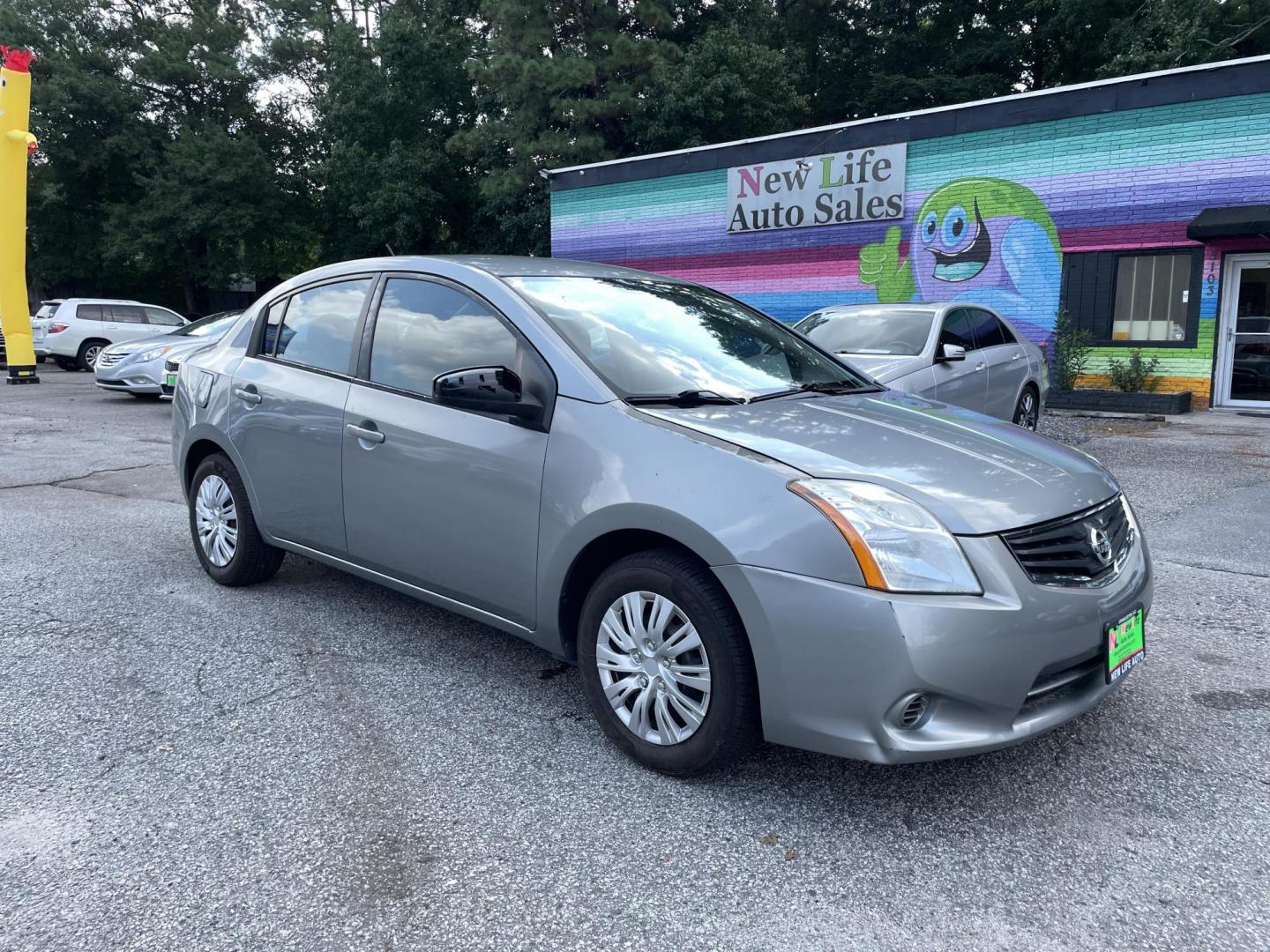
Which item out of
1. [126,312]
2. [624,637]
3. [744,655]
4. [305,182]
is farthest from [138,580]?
[305,182]

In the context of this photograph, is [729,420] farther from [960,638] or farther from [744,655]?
[960,638]

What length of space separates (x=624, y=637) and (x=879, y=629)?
84 centimetres

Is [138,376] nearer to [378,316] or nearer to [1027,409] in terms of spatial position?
[378,316]

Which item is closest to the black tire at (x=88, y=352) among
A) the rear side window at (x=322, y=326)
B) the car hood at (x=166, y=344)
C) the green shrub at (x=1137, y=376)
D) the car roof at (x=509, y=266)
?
the car hood at (x=166, y=344)

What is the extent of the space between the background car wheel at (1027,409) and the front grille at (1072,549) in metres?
7.27

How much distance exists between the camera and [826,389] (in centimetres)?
388

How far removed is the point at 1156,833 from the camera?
270 centimetres

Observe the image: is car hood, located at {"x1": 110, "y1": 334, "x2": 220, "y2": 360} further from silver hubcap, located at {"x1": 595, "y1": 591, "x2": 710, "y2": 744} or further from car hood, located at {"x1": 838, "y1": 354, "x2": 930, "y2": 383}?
silver hubcap, located at {"x1": 595, "y1": 591, "x2": 710, "y2": 744}

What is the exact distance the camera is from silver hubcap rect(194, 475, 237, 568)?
15.9ft

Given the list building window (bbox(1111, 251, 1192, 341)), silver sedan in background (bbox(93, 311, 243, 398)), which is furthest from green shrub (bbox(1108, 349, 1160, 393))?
silver sedan in background (bbox(93, 311, 243, 398))

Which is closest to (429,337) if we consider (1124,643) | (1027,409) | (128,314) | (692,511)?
(692,511)

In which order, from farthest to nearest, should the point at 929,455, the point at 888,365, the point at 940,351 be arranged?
the point at 888,365 < the point at 940,351 < the point at 929,455

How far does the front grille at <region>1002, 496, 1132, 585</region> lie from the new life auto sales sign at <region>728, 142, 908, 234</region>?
1475 cm

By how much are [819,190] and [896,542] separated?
52.3 ft
